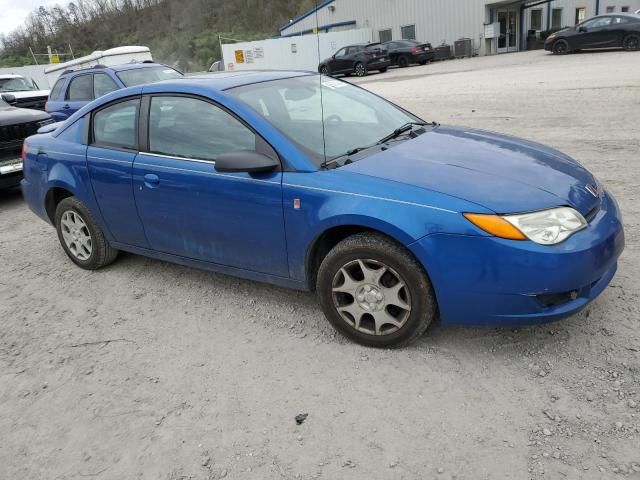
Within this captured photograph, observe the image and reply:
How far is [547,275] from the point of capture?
2.74m

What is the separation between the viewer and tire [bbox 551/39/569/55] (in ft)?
77.5

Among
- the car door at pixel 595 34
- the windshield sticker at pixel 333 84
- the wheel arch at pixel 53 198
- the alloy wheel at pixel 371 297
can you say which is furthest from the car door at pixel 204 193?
the car door at pixel 595 34

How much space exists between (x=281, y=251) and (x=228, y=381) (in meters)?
0.83

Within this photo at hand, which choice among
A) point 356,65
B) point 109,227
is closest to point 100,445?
point 109,227

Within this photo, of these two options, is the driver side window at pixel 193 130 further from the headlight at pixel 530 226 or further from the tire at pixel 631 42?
the tire at pixel 631 42

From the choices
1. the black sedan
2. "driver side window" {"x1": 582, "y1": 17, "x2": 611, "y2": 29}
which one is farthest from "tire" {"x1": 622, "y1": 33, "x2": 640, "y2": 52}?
"driver side window" {"x1": 582, "y1": 17, "x2": 611, "y2": 29}

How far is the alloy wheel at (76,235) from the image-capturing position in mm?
4719

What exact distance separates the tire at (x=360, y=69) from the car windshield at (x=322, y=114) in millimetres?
23858

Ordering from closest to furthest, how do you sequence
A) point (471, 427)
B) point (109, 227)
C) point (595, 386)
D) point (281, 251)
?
point (471, 427) → point (595, 386) → point (281, 251) → point (109, 227)

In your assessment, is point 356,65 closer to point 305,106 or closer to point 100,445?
point 305,106

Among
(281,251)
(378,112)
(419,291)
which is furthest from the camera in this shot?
(378,112)

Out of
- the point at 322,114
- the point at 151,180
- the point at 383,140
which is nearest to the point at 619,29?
the point at 383,140

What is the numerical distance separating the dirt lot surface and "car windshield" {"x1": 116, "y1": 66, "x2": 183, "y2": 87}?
6.27 meters

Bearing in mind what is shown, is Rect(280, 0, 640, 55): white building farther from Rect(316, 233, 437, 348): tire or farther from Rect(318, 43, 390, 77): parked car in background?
Rect(316, 233, 437, 348): tire
